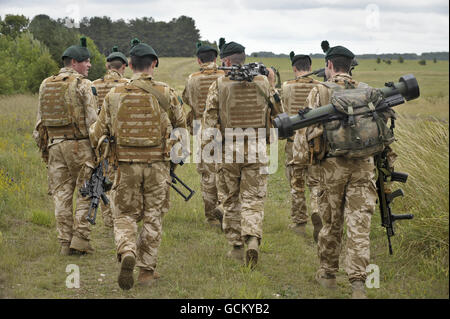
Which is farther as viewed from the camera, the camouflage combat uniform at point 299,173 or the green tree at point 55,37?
the green tree at point 55,37

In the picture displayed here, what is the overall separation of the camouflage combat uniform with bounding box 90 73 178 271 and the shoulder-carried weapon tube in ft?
4.24

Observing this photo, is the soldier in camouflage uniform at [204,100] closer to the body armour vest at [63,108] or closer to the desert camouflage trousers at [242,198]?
the desert camouflage trousers at [242,198]

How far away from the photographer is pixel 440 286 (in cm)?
489

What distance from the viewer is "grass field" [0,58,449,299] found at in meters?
5.02

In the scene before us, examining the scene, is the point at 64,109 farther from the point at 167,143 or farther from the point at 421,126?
the point at 421,126

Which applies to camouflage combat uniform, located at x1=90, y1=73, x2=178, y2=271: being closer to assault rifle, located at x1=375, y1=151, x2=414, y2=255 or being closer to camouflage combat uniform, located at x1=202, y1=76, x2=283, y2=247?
camouflage combat uniform, located at x1=202, y1=76, x2=283, y2=247

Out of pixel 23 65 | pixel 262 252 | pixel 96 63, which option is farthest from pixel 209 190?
pixel 96 63

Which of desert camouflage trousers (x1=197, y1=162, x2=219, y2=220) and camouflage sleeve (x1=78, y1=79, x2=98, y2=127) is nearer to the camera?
camouflage sleeve (x1=78, y1=79, x2=98, y2=127)

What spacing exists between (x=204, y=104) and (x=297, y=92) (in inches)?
57.5

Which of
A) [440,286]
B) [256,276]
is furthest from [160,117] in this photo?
[440,286]

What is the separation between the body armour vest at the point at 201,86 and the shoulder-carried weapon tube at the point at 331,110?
10.3 feet

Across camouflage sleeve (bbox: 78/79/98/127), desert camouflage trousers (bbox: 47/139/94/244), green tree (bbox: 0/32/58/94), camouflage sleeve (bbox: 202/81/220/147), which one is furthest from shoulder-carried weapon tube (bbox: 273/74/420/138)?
green tree (bbox: 0/32/58/94)

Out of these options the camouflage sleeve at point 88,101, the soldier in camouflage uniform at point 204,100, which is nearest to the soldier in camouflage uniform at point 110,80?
the soldier in camouflage uniform at point 204,100

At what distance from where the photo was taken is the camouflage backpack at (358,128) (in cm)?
446
